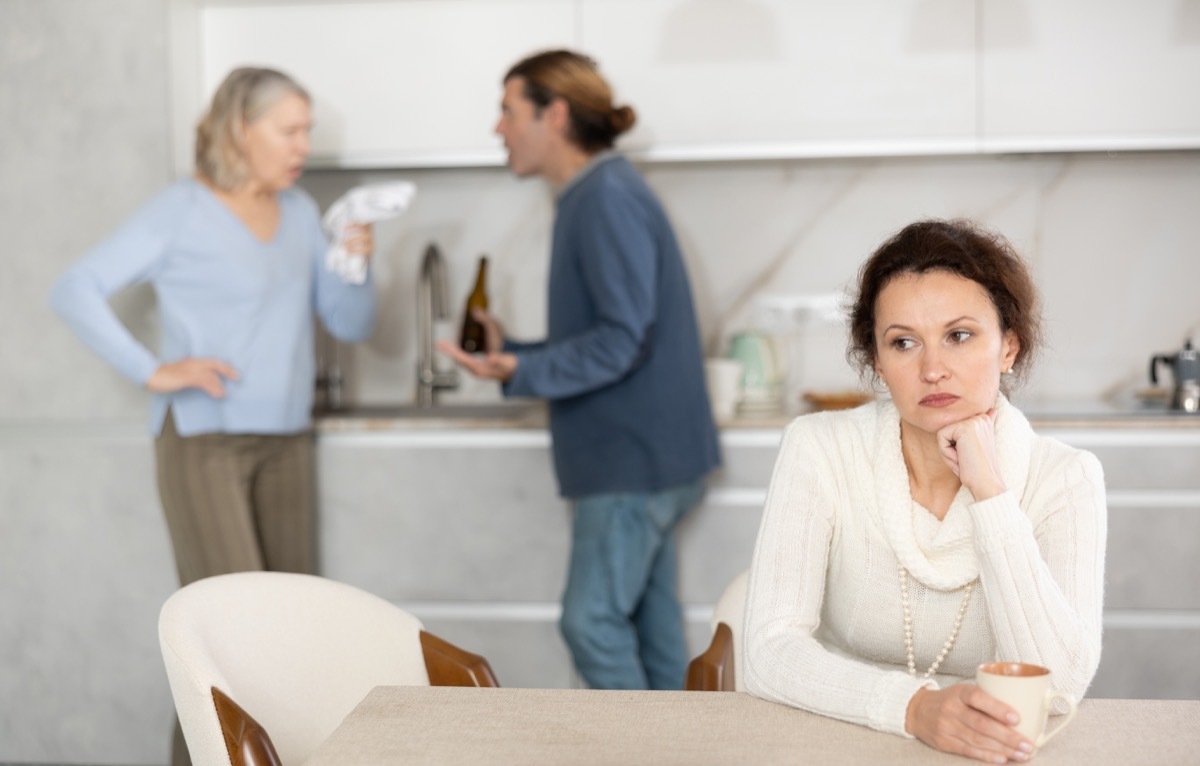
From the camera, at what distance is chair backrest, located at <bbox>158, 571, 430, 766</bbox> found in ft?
4.60

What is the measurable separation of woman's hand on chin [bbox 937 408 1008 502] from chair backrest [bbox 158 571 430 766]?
0.76 meters

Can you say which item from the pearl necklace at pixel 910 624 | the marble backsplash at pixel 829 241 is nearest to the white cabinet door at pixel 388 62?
the marble backsplash at pixel 829 241

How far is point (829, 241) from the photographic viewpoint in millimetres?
3453

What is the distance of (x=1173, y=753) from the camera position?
3.67 ft

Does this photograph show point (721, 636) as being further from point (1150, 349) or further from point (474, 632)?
point (1150, 349)

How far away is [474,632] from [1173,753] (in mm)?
2079

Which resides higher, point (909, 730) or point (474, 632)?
point (909, 730)

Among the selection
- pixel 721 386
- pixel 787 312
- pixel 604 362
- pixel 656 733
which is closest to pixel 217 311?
pixel 604 362

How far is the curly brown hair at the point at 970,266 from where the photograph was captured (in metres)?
1.51

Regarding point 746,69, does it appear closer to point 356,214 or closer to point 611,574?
point 356,214

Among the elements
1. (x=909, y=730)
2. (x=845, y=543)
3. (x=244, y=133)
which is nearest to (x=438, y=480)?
(x=244, y=133)

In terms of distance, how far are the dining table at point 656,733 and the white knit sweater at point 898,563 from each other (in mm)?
82

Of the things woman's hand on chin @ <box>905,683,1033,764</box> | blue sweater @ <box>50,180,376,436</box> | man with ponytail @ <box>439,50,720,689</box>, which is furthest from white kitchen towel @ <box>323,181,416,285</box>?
woman's hand on chin @ <box>905,683,1033,764</box>

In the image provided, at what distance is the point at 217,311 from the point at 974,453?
5.76 ft
